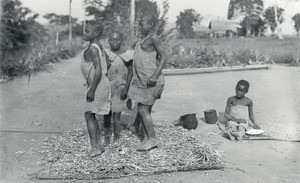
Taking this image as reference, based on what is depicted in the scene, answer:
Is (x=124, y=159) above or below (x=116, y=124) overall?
below

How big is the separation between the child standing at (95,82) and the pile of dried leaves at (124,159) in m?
0.25

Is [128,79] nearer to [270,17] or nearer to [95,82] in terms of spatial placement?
[95,82]

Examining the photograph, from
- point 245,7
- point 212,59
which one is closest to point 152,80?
point 212,59

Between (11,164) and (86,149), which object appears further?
(86,149)

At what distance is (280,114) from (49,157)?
4369 mm

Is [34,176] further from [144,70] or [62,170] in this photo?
[144,70]

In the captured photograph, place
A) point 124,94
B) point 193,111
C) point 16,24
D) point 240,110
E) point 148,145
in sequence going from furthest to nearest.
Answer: point 16,24 < point 193,111 < point 240,110 < point 124,94 < point 148,145

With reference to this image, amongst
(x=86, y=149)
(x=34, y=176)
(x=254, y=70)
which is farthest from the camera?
(x=254, y=70)

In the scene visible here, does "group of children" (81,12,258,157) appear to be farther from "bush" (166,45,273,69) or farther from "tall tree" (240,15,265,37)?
"tall tree" (240,15,265,37)

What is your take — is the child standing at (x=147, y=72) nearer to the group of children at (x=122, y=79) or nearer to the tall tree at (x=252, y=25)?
the group of children at (x=122, y=79)

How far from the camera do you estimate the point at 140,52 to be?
16.0 feet

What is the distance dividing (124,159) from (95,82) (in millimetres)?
923

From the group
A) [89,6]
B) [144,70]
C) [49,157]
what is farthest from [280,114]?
[89,6]

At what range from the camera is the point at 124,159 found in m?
4.44
